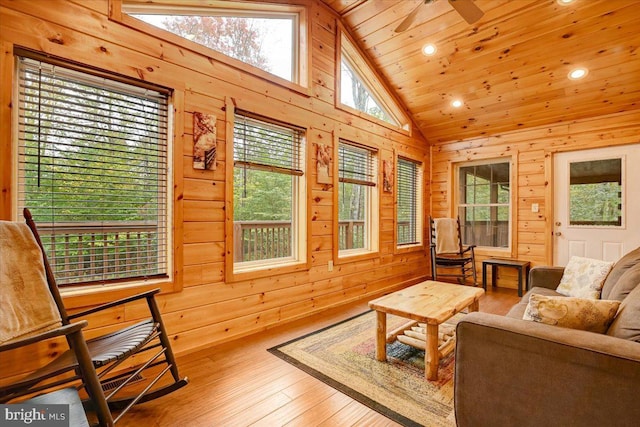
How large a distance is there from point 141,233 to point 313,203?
1567mm

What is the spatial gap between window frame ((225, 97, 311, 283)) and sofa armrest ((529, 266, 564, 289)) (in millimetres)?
2052

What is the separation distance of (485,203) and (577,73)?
1.99m

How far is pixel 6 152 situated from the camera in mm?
1615

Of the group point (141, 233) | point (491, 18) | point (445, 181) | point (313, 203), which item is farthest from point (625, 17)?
point (141, 233)

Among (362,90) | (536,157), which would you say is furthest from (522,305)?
(362,90)

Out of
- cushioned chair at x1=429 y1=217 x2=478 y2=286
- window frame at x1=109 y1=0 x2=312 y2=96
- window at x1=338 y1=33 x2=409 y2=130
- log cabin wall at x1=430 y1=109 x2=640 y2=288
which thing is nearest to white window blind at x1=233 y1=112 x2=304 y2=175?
window frame at x1=109 y1=0 x2=312 y2=96

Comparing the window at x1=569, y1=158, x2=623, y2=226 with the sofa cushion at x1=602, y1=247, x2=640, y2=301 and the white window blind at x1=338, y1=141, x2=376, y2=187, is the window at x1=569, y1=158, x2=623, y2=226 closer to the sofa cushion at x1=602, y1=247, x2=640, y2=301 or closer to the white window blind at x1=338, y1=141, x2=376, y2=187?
the sofa cushion at x1=602, y1=247, x2=640, y2=301

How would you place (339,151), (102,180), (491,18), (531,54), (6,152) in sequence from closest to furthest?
(6,152), (102,180), (491,18), (531,54), (339,151)

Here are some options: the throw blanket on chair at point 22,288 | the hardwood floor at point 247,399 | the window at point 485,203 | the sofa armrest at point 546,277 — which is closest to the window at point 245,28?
the throw blanket on chair at point 22,288

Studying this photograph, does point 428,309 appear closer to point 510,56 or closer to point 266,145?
point 266,145

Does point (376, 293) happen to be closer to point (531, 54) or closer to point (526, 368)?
point (526, 368)

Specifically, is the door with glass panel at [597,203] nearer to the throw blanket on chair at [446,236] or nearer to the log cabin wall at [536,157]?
the log cabin wall at [536,157]

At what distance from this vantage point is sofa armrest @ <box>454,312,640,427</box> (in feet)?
3.39

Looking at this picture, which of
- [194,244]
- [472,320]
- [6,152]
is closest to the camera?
[472,320]
